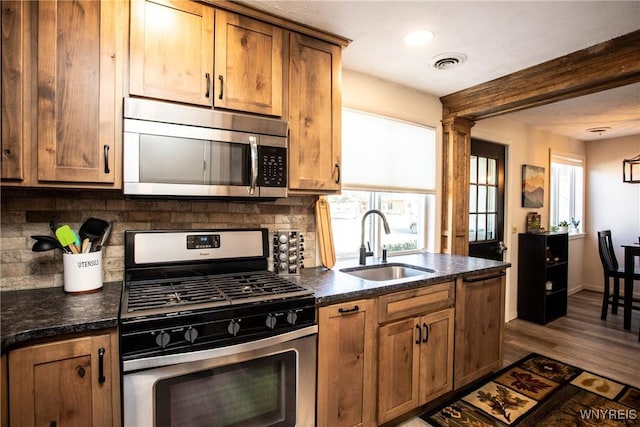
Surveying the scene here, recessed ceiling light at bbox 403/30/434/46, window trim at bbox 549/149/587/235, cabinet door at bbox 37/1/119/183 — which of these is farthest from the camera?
window trim at bbox 549/149/587/235

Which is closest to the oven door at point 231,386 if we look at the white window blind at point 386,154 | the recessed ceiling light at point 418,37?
the white window blind at point 386,154

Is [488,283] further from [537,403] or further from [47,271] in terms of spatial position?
[47,271]

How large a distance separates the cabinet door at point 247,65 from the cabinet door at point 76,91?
479 mm

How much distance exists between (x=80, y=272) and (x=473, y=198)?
3.49 metres

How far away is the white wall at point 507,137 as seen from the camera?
263 cm

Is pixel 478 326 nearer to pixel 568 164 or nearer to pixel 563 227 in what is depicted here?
pixel 563 227

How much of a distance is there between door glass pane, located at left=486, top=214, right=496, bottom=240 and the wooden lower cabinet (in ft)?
6.23

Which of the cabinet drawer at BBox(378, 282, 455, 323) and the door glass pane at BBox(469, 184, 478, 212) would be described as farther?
the door glass pane at BBox(469, 184, 478, 212)

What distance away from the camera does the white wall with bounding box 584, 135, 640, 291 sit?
15.8ft

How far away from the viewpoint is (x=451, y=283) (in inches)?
86.9

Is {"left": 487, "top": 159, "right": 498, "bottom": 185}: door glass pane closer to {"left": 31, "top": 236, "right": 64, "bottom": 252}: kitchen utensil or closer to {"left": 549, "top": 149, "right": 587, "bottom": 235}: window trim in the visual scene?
{"left": 549, "top": 149, "right": 587, "bottom": 235}: window trim

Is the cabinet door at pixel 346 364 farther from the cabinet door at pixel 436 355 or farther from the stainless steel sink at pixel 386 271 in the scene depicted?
the stainless steel sink at pixel 386 271

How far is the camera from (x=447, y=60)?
92.8 inches

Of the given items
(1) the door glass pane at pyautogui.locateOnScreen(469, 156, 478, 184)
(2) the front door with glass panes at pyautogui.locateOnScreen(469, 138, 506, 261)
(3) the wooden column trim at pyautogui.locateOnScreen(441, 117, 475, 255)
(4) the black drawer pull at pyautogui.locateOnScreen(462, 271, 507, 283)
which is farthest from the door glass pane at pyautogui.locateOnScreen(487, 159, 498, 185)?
(4) the black drawer pull at pyautogui.locateOnScreen(462, 271, 507, 283)
